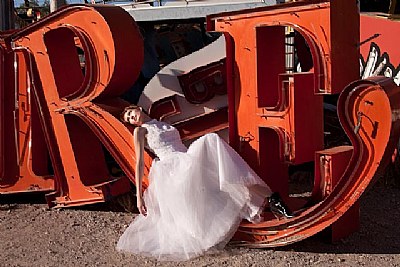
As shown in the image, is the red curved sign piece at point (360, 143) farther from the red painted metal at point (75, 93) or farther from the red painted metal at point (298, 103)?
the red painted metal at point (75, 93)

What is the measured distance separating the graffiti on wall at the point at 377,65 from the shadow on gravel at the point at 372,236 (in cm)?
192

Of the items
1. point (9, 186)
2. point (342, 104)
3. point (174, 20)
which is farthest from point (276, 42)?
point (174, 20)

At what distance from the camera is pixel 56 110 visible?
7.17 meters

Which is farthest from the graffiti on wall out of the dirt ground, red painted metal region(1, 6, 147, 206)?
red painted metal region(1, 6, 147, 206)

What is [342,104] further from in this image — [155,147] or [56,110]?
[56,110]

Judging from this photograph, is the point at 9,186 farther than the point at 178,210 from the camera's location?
Yes

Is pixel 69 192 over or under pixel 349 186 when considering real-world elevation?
under

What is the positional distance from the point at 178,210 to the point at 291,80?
5.21 ft

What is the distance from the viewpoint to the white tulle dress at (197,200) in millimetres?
5715

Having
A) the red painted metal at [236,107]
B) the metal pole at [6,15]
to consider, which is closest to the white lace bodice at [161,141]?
the red painted metal at [236,107]

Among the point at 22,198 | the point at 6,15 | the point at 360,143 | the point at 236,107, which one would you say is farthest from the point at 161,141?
the point at 6,15

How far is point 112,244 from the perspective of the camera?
6.27 m

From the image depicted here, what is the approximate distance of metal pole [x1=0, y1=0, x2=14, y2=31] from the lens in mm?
13531

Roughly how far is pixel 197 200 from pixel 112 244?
113cm
